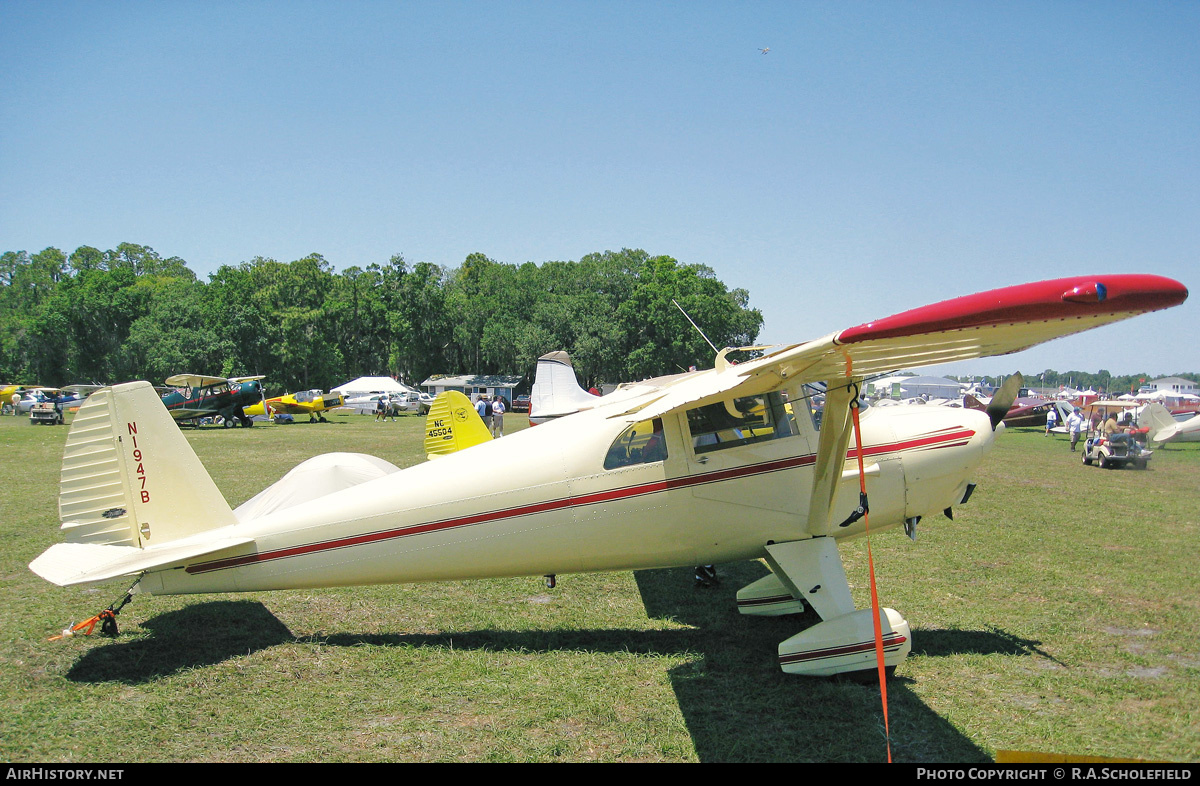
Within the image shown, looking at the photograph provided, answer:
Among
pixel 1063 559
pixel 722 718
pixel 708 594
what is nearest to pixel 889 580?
pixel 708 594

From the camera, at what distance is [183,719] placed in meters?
4.12

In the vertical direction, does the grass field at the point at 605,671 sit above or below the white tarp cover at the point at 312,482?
below

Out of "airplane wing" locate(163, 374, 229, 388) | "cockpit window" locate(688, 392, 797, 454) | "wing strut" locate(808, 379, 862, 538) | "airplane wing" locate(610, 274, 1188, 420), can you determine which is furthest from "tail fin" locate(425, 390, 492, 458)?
"airplane wing" locate(163, 374, 229, 388)

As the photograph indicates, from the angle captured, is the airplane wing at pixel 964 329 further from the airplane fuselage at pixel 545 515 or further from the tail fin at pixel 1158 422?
the tail fin at pixel 1158 422

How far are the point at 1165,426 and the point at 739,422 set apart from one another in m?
22.8

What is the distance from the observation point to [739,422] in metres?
5.23

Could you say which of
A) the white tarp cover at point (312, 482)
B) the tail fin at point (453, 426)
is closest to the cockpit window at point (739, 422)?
the white tarp cover at point (312, 482)

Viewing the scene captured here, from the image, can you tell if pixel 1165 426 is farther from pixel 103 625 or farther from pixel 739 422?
pixel 103 625

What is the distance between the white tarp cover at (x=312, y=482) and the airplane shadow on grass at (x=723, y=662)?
0.95 meters

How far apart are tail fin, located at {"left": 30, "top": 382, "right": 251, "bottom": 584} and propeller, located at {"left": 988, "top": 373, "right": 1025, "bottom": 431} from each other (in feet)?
20.4

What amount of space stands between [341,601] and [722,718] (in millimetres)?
4069

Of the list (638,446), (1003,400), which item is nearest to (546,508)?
(638,446)

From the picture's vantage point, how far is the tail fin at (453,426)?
10.1 m
